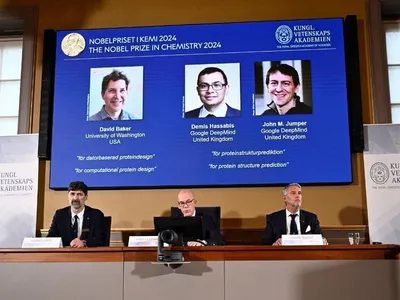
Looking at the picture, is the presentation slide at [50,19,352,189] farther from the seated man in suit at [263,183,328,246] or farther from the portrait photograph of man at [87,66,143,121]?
the seated man in suit at [263,183,328,246]

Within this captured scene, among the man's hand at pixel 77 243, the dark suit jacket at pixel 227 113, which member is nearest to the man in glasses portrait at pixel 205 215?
the man's hand at pixel 77 243

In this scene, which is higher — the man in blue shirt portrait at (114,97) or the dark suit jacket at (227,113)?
the man in blue shirt portrait at (114,97)

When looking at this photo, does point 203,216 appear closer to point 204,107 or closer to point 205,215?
point 205,215

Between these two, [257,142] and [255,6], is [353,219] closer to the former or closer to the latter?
[257,142]

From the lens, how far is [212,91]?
5914 mm

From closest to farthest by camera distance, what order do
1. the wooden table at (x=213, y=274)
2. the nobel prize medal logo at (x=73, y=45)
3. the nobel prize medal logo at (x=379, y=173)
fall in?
the wooden table at (x=213, y=274)
the nobel prize medal logo at (x=379, y=173)
the nobel prize medal logo at (x=73, y=45)

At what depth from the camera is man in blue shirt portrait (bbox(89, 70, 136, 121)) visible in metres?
5.95

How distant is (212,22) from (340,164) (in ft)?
6.36

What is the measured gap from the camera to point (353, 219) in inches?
222

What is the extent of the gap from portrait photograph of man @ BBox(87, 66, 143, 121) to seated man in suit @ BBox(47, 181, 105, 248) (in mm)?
1242

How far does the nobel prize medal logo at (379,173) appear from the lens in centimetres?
557

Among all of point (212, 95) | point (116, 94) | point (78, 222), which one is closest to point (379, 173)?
point (212, 95)

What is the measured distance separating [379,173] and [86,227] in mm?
2736

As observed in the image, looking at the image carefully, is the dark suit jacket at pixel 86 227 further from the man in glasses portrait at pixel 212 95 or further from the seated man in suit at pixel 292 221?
the man in glasses portrait at pixel 212 95
